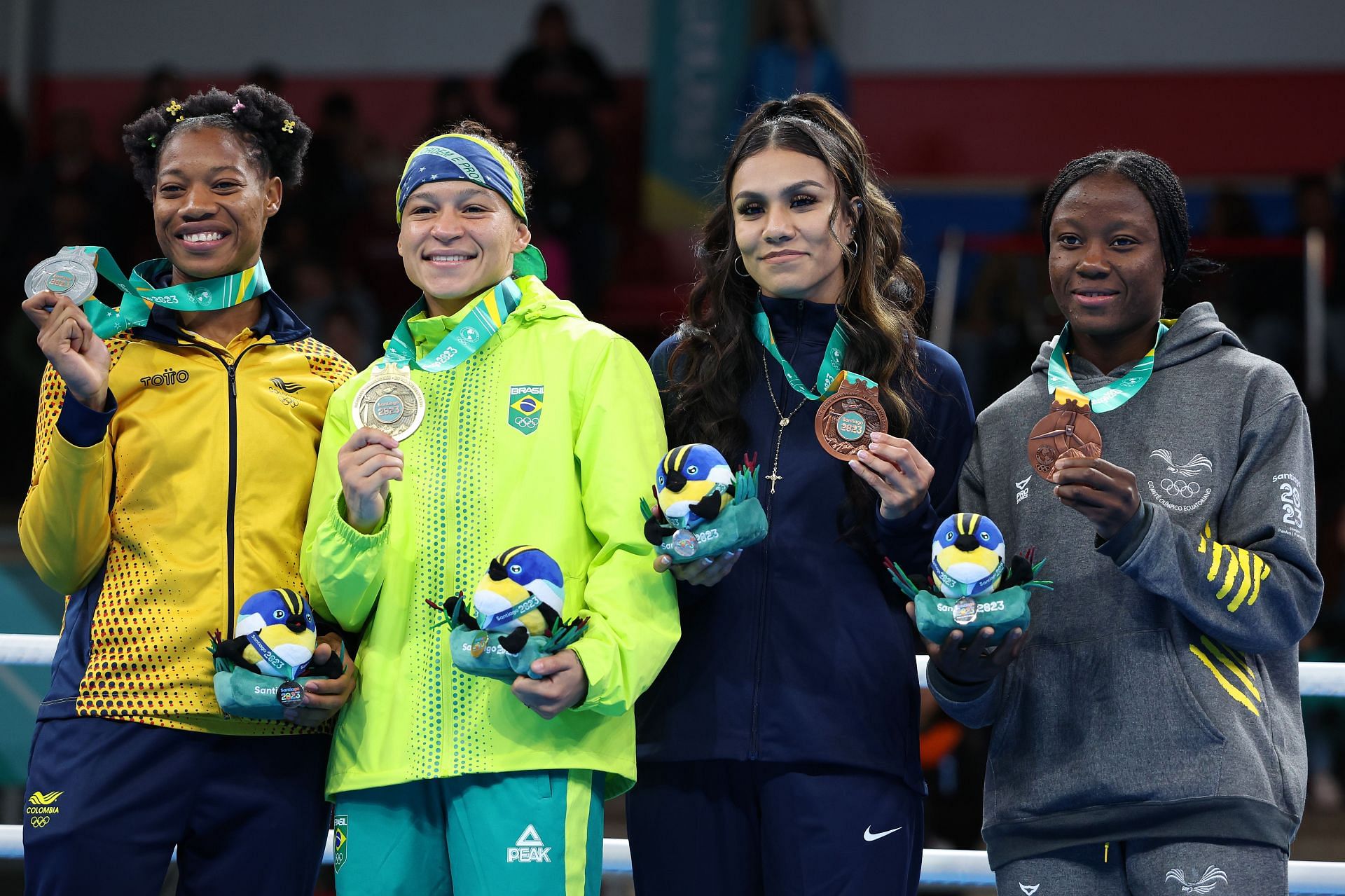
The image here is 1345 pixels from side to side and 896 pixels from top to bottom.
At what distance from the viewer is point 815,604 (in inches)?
107

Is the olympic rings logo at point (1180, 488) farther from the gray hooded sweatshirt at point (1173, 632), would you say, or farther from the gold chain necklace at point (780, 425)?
the gold chain necklace at point (780, 425)

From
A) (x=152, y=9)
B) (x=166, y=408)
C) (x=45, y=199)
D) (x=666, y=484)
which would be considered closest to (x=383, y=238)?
(x=45, y=199)

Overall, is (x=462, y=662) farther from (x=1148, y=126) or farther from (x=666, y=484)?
(x=1148, y=126)

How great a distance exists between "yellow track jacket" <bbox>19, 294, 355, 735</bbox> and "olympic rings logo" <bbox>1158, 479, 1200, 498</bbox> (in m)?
1.56

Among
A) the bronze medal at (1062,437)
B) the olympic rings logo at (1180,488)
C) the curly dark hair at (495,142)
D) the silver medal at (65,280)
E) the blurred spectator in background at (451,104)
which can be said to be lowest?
the olympic rings logo at (1180,488)

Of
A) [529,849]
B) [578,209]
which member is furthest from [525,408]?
[578,209]

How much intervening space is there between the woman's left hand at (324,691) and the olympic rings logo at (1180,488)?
1.43 metres

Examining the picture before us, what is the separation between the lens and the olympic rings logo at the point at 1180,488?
8.68 ft

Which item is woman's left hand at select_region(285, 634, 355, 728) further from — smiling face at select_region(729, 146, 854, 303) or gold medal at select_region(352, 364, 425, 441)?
smiling face at select_region(729, 146, 854, 303)

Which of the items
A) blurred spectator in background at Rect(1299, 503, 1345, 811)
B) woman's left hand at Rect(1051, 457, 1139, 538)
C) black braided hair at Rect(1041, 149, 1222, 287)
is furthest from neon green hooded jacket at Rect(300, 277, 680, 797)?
blurred spectator in background at Rect(1299, 503, 1345, 811)

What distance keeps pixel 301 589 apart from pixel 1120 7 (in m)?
8.49

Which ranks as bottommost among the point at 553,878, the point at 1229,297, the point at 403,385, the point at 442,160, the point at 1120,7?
the point at 553,878

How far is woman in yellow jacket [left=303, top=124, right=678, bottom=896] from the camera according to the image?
2.56 metres

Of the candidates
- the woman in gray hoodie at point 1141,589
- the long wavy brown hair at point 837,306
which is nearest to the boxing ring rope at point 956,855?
the woman in gray hoodie at point 1141,589
